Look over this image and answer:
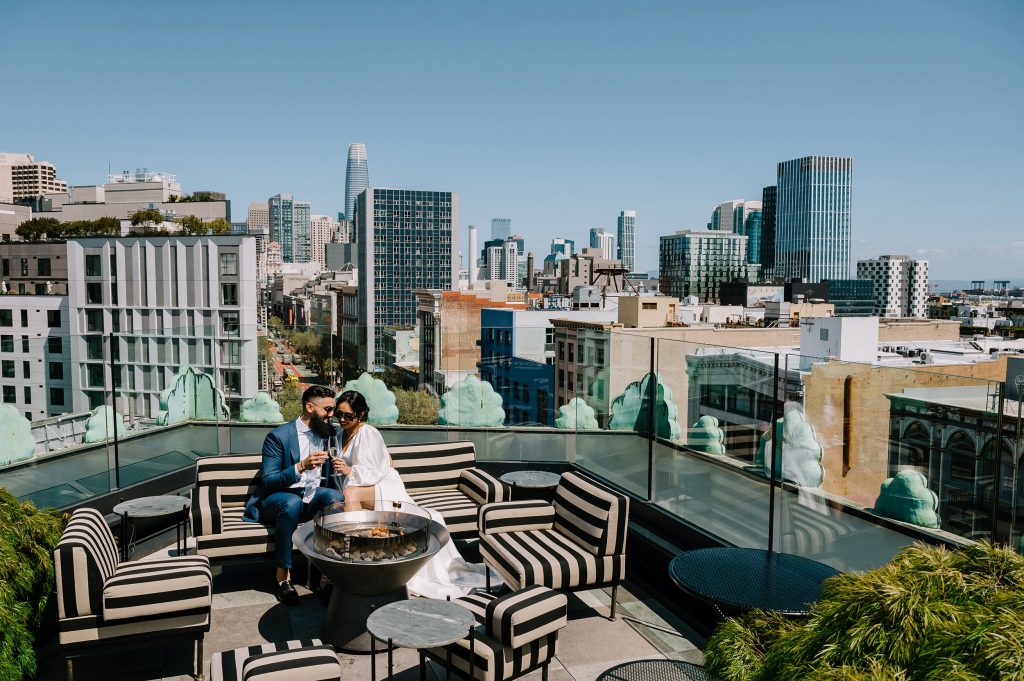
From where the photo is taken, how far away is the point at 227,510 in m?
5.20

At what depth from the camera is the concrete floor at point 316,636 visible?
3848mm

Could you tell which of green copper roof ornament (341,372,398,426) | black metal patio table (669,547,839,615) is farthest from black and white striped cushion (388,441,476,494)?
black metal patio table (669,547,839,615)

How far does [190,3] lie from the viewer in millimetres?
32344

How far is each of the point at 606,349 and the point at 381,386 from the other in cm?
268

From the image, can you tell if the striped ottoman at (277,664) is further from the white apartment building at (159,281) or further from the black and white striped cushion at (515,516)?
the white apartment building at (159,281)

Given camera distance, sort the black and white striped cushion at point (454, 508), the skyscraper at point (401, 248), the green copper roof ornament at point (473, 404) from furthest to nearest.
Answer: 1. the skyscraper at point (401, 248)
2. the green copper roof ornament at point (473, 404)
3. the black and white striped cushion at point (454, 508)

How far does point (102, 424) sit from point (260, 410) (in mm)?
1807

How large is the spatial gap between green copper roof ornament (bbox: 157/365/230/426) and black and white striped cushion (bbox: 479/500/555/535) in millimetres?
3705

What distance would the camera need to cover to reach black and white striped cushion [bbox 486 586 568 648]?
3.35 m

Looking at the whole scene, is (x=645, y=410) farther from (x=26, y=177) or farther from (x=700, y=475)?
(x=26, y=177)

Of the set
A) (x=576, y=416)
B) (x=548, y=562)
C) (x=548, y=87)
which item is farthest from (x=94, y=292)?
(x=548, y=562)

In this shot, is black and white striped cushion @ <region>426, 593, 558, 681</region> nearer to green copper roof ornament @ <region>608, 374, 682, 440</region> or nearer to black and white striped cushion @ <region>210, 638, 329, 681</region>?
black and white striped cushion @ <region>210, 638, 329, 681</region>

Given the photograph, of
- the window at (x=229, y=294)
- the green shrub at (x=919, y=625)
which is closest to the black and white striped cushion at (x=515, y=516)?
the green shrub at (x=919, y=625)

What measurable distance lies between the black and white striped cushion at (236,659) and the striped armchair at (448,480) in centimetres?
228
